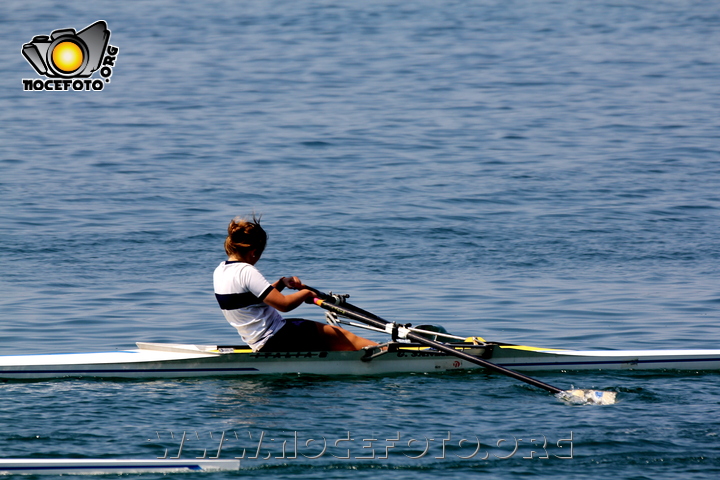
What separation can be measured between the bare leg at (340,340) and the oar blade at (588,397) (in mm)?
1672

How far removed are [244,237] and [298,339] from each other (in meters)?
1.02

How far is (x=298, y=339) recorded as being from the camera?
27.3 feet

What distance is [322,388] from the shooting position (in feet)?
26.1

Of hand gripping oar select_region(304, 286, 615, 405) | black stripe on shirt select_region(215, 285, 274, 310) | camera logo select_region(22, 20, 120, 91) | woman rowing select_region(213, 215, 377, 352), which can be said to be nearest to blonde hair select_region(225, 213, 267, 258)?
woman rowing select_region(213, 215, 377, 352)

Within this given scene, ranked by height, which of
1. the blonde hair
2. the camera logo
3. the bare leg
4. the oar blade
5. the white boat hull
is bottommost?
the oar blade

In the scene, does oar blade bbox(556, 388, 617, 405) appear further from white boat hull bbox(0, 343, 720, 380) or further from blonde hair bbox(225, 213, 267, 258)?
blonde hair bbox(225, 213, 267, 258)

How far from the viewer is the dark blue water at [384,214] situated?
6984 millimetres

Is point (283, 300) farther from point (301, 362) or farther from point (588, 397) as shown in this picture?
point (588, 397)

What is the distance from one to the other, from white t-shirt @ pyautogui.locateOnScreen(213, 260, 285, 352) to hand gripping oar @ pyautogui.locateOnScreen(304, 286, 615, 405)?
0.43m

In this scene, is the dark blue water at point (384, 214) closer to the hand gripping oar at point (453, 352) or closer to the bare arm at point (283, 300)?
the hand gripping oar at point (453, 352)

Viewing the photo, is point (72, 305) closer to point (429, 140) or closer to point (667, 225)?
point (667, 225)

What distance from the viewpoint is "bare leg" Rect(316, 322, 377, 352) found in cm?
838

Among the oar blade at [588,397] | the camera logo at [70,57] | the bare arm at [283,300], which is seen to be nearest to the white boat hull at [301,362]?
the bare arm at [283,300]

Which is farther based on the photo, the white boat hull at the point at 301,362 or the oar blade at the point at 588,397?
the white boat hull at the point at 301,362
